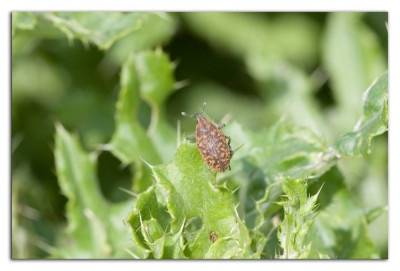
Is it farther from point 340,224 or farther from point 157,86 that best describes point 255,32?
point 340,224

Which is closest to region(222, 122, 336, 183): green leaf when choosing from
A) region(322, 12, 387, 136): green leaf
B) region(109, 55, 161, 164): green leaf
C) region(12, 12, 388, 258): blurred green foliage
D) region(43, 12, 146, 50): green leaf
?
region(12, 12, 388, 258): blurred green foliage

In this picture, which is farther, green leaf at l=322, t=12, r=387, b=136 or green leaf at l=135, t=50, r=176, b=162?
green leaf at l=322, t=12, r=387, b=136

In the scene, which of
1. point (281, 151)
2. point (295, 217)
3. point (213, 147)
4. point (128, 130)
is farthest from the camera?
point (128, 130)

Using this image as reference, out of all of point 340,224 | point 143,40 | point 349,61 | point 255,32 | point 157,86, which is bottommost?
point 340,224

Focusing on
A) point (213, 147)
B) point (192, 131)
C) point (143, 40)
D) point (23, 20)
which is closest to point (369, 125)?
point (213, 147)

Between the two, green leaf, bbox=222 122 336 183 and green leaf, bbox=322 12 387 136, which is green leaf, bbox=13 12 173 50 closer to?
green leaf, bbox=222 122 336 183
